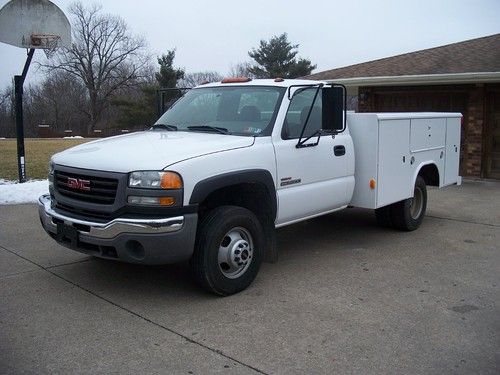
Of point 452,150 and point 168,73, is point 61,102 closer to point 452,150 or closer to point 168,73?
point 168,73

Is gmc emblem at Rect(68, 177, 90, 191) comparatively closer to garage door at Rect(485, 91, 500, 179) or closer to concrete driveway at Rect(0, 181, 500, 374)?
concrete driveway at Rect(0, 181, 500, 374)

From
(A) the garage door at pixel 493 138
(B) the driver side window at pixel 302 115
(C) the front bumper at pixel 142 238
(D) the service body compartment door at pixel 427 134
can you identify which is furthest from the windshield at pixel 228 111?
(A) the garage door at pixel 493 138

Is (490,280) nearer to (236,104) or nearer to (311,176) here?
(311,176)

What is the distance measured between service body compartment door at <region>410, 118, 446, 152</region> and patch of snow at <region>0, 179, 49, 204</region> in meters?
6.57

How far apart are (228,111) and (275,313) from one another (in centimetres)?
230

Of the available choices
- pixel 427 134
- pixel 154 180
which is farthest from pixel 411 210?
pixel 154 180

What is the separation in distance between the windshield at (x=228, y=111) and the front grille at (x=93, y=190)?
137cm

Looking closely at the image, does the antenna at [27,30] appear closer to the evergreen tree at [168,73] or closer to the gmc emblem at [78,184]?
the gmc emblem at [78,184]

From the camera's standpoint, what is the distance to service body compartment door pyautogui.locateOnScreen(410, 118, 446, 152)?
281 inches

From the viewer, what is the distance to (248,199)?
5297 mm

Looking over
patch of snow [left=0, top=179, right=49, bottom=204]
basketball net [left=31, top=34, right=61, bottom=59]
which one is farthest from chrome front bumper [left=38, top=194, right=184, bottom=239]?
basketball net [left=31, top=34, right=61, bottom=59]

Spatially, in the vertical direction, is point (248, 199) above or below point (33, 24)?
below

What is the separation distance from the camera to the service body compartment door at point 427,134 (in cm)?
714

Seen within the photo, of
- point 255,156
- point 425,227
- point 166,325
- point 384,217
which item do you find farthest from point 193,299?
point 425,227
